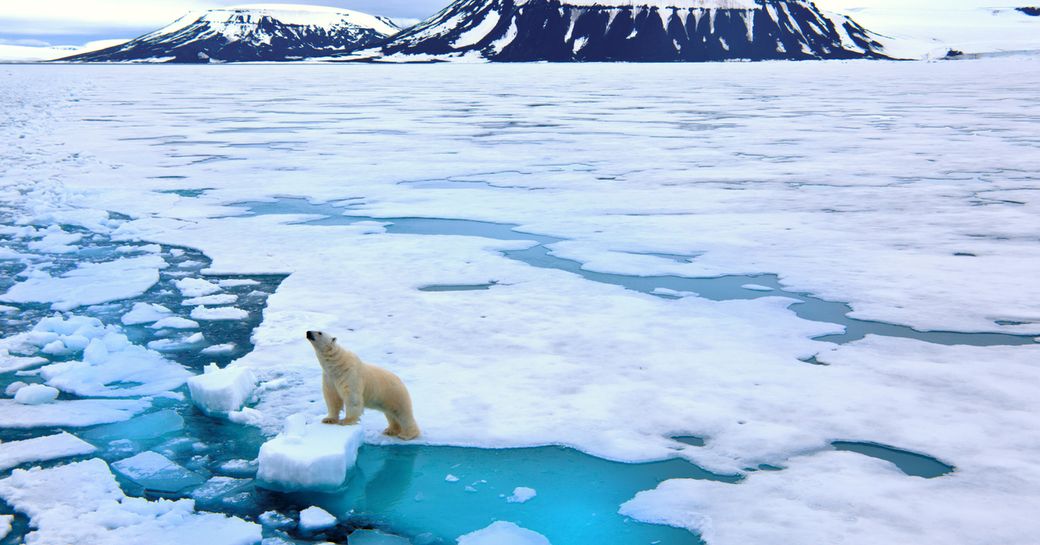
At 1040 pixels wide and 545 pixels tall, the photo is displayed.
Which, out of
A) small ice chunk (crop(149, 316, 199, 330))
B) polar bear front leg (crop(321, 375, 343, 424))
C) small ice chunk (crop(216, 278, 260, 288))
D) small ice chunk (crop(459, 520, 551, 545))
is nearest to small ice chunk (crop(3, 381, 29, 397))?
small ice chunk (crop(149, 316, 199, 330))

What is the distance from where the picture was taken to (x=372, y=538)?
9.57 feet

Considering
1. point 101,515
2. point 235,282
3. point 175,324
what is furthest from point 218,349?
point 101,515

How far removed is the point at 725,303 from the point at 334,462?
132 inches

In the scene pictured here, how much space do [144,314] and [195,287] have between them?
64cm

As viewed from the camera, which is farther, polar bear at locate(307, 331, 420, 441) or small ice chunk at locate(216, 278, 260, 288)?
small ice chunk at locate(216, 278, 260, 288)

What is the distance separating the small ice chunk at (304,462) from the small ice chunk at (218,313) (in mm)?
2196

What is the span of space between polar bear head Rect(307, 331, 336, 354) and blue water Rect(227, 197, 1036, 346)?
2.63 metres

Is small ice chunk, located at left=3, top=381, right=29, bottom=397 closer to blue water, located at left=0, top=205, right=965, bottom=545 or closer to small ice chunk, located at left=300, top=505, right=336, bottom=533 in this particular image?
blue water, located at left=0, top=205, right=965, bottom=545

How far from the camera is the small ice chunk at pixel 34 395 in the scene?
156 inches

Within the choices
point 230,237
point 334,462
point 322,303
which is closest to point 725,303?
point 322,303

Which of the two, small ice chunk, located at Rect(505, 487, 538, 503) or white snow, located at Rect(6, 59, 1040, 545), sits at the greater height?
white snow, located at Rect(6, 59, 1040, 545)

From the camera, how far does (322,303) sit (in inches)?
223

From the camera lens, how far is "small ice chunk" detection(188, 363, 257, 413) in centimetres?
384

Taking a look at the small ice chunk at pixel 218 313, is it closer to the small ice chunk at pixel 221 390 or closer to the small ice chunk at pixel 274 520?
the small ice chunk at pixel 221 390
